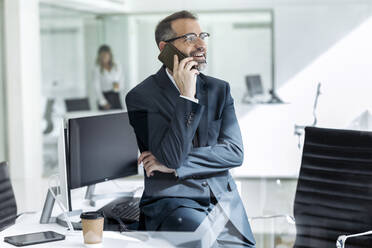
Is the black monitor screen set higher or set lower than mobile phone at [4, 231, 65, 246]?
higher

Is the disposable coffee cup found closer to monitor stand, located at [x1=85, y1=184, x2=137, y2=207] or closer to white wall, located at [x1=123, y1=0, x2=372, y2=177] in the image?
monitor stand, located at [x1=85, y1=184, x2=137, y2=207]

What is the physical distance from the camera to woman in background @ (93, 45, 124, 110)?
11.1ft

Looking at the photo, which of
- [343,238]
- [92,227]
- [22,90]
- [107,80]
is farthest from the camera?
[22,90]

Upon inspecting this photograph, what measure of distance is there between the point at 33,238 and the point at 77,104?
229 cm

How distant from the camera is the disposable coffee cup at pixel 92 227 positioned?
2062 mm

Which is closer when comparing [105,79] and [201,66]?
[201,66]

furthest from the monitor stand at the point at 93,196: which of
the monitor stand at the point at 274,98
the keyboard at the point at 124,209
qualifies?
the monitor stand at the point at 274,98

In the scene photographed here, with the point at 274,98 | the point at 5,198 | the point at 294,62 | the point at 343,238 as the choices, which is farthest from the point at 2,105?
the point at 343,238

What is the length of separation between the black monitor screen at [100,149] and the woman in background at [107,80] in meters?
0.45

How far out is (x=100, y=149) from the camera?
2.52 meters

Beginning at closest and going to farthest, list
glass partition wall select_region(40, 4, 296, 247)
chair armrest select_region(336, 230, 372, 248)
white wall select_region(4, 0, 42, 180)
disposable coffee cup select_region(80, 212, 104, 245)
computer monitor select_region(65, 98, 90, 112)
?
disposable coffee cup select_region(80, 212, 104, 245), chair armrest select_region(336, 230, 372, 248), glass partition wall select_region(40, 4, 296, 247), computer monitor select_region(65, 98, 90, 112), white wall select_region(4, 0, 42, 180)

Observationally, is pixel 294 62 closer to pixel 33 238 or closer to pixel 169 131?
pixel 169 131

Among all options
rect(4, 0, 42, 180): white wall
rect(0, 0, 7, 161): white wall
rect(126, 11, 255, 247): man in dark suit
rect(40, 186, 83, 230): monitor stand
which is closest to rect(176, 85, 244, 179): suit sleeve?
rect(126, 11, 255, 247): man in dark suit

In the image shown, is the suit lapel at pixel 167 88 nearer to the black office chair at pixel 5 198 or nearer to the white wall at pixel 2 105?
the black office chair at pixel 5 198
